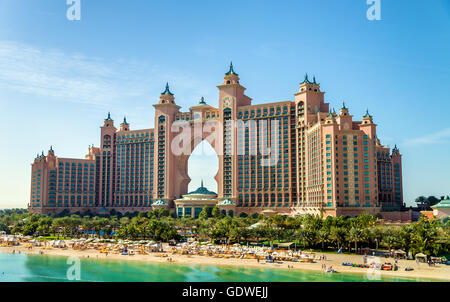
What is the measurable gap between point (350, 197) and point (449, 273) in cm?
5371

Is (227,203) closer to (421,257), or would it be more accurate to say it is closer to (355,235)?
(355,235)

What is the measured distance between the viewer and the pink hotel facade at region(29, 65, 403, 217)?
380ft

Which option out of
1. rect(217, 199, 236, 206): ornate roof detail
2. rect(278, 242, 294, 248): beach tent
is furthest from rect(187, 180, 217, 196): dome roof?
rect(278, 242, 294, 248): beach tent

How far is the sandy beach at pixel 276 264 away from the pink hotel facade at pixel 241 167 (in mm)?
43071

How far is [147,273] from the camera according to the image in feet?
218

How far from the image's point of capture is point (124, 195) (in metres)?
181

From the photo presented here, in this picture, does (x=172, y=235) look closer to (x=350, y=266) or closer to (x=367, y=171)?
(x=350, y=266)

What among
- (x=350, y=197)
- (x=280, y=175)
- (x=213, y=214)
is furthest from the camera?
(x=280, y=175)

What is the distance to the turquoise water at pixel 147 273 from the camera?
199ft

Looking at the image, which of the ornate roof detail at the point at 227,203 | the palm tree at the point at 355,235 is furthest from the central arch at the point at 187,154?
the palm tree at the point at 355,235

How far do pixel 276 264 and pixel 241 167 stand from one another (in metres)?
83.4

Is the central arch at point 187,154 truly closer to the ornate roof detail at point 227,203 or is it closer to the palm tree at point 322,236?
the ornate roof detail at point 227,203

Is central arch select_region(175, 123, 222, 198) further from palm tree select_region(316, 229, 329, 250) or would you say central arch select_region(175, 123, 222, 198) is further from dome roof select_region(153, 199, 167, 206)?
palm tree select_region(316, 229, 329, 250)
